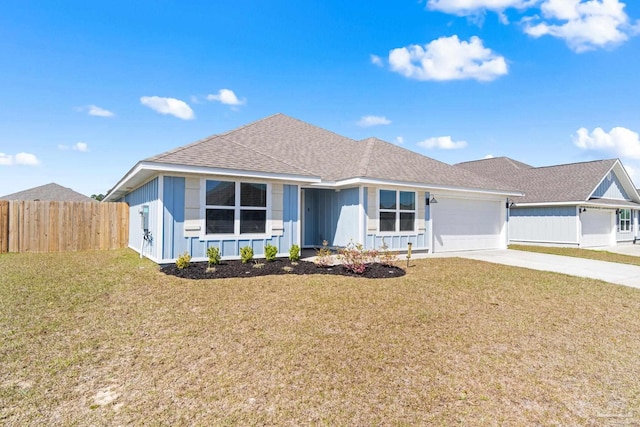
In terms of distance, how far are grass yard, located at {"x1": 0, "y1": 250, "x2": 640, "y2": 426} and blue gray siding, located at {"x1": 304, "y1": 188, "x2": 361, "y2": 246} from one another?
5077mm

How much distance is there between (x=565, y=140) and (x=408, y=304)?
2043cm

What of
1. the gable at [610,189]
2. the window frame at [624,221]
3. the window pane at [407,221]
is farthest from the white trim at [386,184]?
the window frame at [624,221]

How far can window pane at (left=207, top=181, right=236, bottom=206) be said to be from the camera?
9.31 m

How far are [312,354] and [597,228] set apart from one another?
78.6 feet

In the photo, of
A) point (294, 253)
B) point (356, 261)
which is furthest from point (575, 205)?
point (294, 253)

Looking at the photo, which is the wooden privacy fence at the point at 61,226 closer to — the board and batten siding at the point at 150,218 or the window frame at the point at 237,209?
the board and batten siding at the point at 150,218

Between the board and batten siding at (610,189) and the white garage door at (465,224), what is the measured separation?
9402 mm

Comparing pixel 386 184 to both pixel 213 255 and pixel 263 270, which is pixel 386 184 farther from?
pixel 213 255

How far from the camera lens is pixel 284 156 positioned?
1345 centimetres

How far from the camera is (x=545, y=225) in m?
19.5

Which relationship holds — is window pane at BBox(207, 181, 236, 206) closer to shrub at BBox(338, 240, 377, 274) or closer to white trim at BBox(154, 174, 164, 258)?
white trim at BBox(154, 174, 164, 258)

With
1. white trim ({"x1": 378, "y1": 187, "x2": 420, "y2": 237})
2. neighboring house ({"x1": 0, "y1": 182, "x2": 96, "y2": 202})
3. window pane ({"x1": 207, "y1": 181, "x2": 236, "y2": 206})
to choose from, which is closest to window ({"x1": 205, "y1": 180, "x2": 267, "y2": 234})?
window pane ({"x1": 207, "y1": 181, "x2": 236, "y2": 206})

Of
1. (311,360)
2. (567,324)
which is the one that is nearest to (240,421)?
(311,360)

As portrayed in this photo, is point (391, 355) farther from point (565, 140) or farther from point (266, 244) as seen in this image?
point (565, 140)
